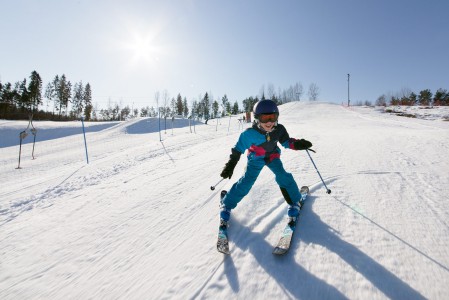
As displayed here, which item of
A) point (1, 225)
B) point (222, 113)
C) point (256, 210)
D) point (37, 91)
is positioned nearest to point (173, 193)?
point (256, 210)

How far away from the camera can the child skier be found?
2.97 meters

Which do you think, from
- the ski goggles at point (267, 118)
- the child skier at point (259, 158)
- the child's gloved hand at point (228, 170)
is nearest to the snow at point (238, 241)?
the child skier at point (259, 158)

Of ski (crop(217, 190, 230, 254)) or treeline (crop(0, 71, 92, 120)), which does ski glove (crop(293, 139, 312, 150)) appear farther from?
treeline (crop(0, 71, 92, 120))

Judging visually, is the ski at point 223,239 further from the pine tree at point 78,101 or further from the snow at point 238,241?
the pine tree at point 78,101

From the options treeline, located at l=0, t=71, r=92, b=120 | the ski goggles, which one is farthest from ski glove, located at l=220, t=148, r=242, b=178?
treeline, located at l=0, t=71, r=92, b=120

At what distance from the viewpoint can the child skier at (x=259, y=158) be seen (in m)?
2.97

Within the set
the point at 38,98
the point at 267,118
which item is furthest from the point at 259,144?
the point at 38,98

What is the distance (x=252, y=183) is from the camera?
2.98 m

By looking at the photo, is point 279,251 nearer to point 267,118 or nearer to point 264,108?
point 267,118

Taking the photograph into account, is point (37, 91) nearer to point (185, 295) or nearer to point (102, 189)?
point (102, 189)

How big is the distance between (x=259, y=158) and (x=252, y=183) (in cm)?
35

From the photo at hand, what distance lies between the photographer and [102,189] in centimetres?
504

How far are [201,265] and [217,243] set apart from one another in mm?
312

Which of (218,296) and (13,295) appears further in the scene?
(13,295)
